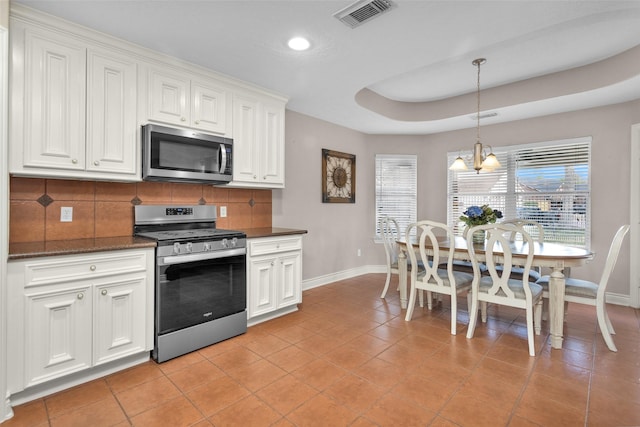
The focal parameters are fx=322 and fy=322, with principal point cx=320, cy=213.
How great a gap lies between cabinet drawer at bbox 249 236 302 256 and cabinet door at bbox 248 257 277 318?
0.25 ft

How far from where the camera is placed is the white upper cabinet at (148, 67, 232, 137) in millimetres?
2611

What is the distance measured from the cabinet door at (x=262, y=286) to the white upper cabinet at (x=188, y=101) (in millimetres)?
1275

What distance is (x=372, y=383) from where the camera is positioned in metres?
2.09

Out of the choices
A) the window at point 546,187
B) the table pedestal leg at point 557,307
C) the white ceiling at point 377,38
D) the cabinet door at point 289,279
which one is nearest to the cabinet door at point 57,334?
the cabinet door at point 289,279

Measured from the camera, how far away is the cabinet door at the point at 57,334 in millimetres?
1845

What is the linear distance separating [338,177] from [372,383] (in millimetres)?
3173

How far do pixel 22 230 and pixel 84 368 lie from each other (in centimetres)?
105

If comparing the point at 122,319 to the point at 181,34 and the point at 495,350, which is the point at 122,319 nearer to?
the point at 181,34

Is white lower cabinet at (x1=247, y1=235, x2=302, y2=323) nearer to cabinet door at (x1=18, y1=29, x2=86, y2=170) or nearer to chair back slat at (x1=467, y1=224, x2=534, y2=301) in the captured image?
cabinet door at (x1=18, y1=29, x2=86, y2=170)

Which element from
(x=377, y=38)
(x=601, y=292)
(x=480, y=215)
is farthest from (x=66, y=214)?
(x=601, y=292)

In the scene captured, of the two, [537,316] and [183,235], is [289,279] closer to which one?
[183,235]

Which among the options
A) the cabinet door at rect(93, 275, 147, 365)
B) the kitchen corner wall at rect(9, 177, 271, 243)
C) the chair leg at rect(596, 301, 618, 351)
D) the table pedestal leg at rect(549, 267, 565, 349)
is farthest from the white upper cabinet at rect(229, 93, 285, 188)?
the chair leg at rect(596, 301, 618, 351)

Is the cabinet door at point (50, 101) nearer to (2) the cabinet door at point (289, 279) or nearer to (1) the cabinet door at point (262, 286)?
(1) the cabinet door at point (262, 286)

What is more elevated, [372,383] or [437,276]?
[437,276]
